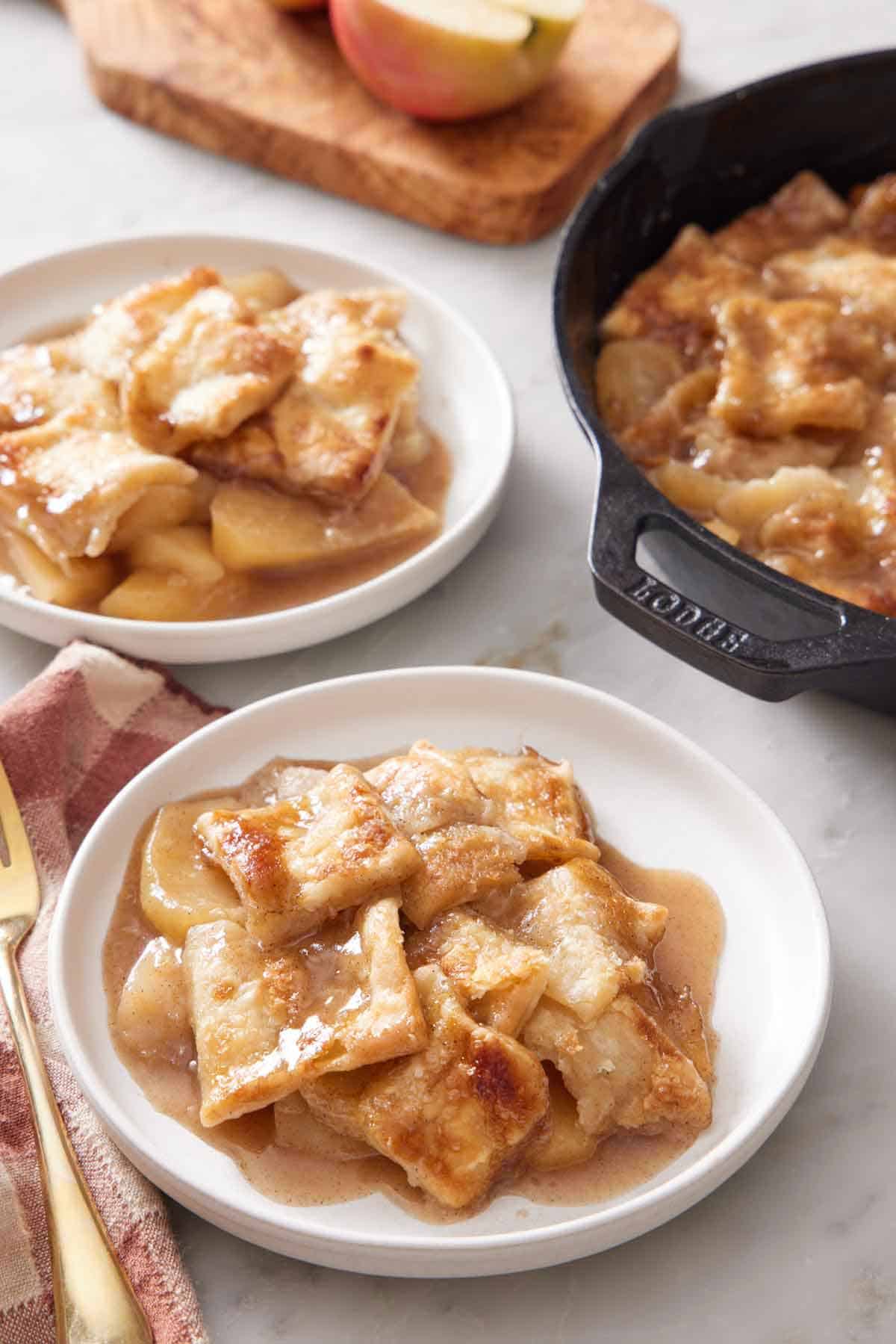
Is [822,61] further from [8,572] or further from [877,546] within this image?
[8,572]

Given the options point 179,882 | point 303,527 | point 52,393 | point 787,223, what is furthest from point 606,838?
point 787,223

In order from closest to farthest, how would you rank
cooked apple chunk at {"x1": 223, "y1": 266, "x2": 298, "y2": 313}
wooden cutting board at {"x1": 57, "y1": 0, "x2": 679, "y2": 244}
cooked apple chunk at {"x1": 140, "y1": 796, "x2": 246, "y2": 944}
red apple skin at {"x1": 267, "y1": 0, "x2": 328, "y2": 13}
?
1. cooked apple chunk at {"x1": 140, "y1": 796, "x2": 246, "y2": 944}
2. cooked apple chunk at {"x1": 223, "y1": 266, "x2": 298, "y2": 313}
3. wooden cutting board at {"x1": 57, "y1": 0, "x2": 679, "y2": 244}
4. red apple skin at {"x1": 267, "y1": 0, "x2": 328, "y2": 13}

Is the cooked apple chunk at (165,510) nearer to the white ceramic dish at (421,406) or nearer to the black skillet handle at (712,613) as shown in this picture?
the white ceramic dish at (421,406)

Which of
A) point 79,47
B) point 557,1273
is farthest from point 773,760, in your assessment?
point 79,47

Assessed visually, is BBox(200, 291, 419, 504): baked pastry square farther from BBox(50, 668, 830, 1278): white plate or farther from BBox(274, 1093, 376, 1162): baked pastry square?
BBox(274, 1093, 376, 1162): baked pastry square

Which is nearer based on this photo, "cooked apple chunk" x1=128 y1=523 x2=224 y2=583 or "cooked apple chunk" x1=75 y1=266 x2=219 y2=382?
"cooked apple chunk" x1=128 y1=523 x2=224 y2=583

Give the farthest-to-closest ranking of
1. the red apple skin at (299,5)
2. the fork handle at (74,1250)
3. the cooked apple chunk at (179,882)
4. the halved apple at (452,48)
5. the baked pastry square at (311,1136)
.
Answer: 1. the red apple skin at (299,5)
2. the halved apple at (452,48)
3. the cooked apple chunk at (179,882)
4. the baked pastry square at (311,1136)
5. the fork handle at (74,1250)

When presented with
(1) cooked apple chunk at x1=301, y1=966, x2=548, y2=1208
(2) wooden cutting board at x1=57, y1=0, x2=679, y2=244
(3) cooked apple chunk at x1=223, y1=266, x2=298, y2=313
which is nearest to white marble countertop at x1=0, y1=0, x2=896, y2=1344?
(2) wooden cutting board at x1=57, y1=0, x2=679, y2=244

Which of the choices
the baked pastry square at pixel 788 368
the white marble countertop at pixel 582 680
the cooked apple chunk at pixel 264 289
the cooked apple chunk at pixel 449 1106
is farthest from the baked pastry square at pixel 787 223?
the cooked apple chunk at pixel 449 1106
